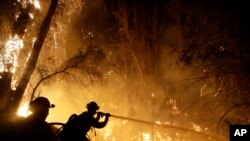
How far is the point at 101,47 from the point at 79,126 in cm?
1566

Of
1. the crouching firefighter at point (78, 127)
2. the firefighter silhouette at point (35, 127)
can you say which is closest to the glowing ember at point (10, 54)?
the crouching firefighter at point (78, 127)

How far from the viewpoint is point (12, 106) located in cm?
1700

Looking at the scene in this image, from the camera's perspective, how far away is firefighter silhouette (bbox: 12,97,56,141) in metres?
6.21

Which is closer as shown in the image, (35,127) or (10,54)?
(35,127)

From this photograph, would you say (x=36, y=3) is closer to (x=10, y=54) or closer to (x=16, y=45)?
(x=16, y=45)

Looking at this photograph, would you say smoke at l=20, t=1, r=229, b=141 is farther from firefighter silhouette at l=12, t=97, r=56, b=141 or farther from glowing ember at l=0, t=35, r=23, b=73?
firefighter silhouette at l=12, t=97, r=56, b=141

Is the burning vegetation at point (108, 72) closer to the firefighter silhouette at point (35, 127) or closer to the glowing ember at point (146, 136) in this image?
the glowing ember at point (146, 136)

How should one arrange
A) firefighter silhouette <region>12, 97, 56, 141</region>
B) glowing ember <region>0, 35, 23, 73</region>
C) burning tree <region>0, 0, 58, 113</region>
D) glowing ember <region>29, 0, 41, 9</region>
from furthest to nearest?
glowing ember <region>0, 35, 23, 73</region> < glowing ember <region>29, 0, 41, 9</region> < burning tree <region>0, 0, 58, 113</region> < firefighter silhouette <region>12, 97, 56, 141</region>

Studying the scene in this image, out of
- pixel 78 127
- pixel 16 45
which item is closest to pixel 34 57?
pixel 16 45

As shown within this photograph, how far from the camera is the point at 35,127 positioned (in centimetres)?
635

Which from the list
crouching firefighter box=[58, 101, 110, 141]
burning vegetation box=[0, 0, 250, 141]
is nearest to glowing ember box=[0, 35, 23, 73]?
burning vegetation box=[0, 0, 250, 141]

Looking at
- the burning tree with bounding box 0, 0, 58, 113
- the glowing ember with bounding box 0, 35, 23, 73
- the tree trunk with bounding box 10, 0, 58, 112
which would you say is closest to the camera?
the tree trunk with bounding box 10, 0, 58, 112

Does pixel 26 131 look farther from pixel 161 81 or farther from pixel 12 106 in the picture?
pixel 161 81

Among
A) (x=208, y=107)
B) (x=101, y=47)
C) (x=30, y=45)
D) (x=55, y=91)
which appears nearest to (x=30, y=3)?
(x=30, y=45)
